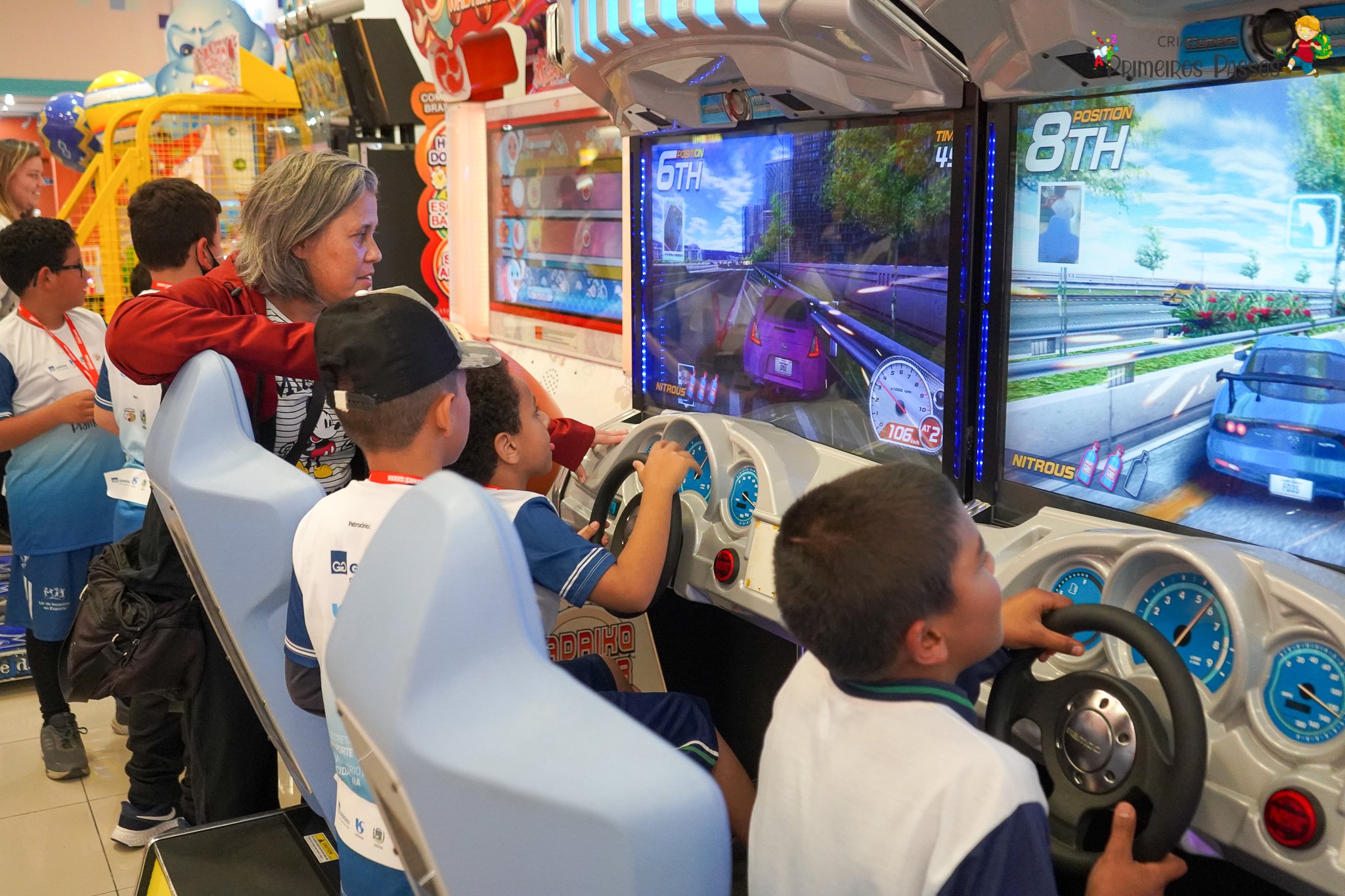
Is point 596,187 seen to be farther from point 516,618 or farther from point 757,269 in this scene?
point 516,618

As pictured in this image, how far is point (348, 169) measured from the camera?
2.32 m

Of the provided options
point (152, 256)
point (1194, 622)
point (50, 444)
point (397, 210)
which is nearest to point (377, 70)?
point (397, 210)

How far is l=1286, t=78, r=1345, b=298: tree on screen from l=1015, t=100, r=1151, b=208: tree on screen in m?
0.24

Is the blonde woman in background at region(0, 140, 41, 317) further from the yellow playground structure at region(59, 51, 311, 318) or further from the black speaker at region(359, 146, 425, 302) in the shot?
the black speaker at region(359, 146, 425, 302)

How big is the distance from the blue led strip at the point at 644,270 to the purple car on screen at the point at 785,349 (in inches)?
16.5

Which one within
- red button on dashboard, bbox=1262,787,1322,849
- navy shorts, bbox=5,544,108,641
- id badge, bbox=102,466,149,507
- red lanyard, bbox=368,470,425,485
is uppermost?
red lanyard, bbox=368,470,425,485

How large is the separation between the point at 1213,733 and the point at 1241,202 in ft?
2.54

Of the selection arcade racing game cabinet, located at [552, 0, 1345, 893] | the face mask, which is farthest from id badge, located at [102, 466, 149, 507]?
arcade racing game cabinet, located at [552, 0, 1345, 893]

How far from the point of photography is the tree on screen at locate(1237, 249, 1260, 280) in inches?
66.9

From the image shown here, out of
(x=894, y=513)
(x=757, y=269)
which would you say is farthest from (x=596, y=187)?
(x=894, y=513)

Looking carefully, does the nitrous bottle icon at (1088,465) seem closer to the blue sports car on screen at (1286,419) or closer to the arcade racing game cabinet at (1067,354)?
the arcade racing game cabinet at (1067,354)

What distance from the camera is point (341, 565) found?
65.4 inches

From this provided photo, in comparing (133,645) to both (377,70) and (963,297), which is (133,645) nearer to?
(963,297)

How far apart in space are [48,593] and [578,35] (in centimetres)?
250
